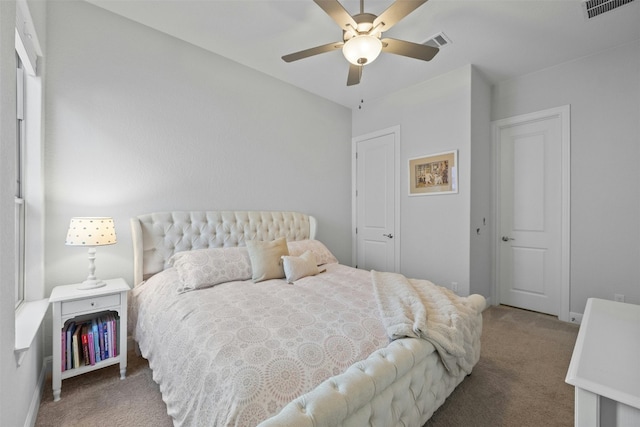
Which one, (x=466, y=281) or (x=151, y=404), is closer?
(x=151, y=404)

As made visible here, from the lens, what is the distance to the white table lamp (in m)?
1.84

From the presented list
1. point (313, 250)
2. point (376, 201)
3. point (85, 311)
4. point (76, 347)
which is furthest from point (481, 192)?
point (76, 347)

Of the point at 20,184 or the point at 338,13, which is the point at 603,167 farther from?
the point at 20,184

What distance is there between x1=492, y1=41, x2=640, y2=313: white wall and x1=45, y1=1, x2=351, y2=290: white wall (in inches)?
126

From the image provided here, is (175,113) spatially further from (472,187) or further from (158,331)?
(472,187)

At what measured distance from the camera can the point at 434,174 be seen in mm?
3426

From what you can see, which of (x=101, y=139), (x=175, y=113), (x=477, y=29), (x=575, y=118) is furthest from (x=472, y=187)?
(x=101, y=139)

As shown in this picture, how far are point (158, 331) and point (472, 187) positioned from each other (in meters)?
3.34

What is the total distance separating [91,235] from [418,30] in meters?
3.16

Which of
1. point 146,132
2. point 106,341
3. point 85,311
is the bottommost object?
point 106,341

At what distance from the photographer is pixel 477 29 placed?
2.46 meters

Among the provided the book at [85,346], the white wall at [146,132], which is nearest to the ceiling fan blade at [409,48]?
the white wall at [146,132]

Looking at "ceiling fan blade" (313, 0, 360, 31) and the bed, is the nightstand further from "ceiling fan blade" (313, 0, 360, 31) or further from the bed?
"ceiling fan blade" (313, 0, 360, 31)

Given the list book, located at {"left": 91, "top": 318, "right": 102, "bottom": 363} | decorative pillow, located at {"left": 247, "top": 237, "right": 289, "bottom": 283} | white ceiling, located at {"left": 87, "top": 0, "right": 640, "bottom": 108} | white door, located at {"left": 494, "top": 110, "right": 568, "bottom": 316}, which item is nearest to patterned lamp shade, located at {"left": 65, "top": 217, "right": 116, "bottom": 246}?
book, located at {"left": 91, "top": 318, "right": 102, "bottom": 363}
